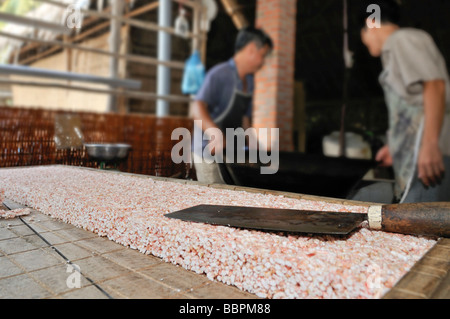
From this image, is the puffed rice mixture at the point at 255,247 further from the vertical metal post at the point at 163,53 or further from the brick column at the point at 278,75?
the vertical metal post at the point at 163,53

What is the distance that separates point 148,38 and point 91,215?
16.5 feet

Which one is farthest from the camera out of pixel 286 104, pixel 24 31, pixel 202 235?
pixel 24 31

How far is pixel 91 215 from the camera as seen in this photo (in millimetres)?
919

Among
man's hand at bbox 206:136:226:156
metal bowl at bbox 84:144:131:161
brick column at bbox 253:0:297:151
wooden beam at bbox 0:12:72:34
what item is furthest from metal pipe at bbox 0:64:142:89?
man's hand at bbox 206:136:226:156

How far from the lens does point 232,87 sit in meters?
2.97

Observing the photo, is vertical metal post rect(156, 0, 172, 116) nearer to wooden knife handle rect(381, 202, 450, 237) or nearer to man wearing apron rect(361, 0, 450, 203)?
man wearing apron rect(361, 0, 450, 203)

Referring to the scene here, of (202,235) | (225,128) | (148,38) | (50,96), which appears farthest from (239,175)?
(50,96)

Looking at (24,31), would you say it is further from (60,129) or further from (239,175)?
(239,175)

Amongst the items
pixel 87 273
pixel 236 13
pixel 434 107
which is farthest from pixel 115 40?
pixel 87 273

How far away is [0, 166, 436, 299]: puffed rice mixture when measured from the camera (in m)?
0.56

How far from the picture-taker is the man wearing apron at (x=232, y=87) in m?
2.70

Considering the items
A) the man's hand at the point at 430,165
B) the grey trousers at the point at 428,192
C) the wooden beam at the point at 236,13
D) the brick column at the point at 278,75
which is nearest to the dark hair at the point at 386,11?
the brick column at the point at 278,75

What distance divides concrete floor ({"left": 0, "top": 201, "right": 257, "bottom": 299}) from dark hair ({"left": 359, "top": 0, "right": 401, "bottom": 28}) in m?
2.87

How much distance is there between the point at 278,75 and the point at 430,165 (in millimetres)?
1701
